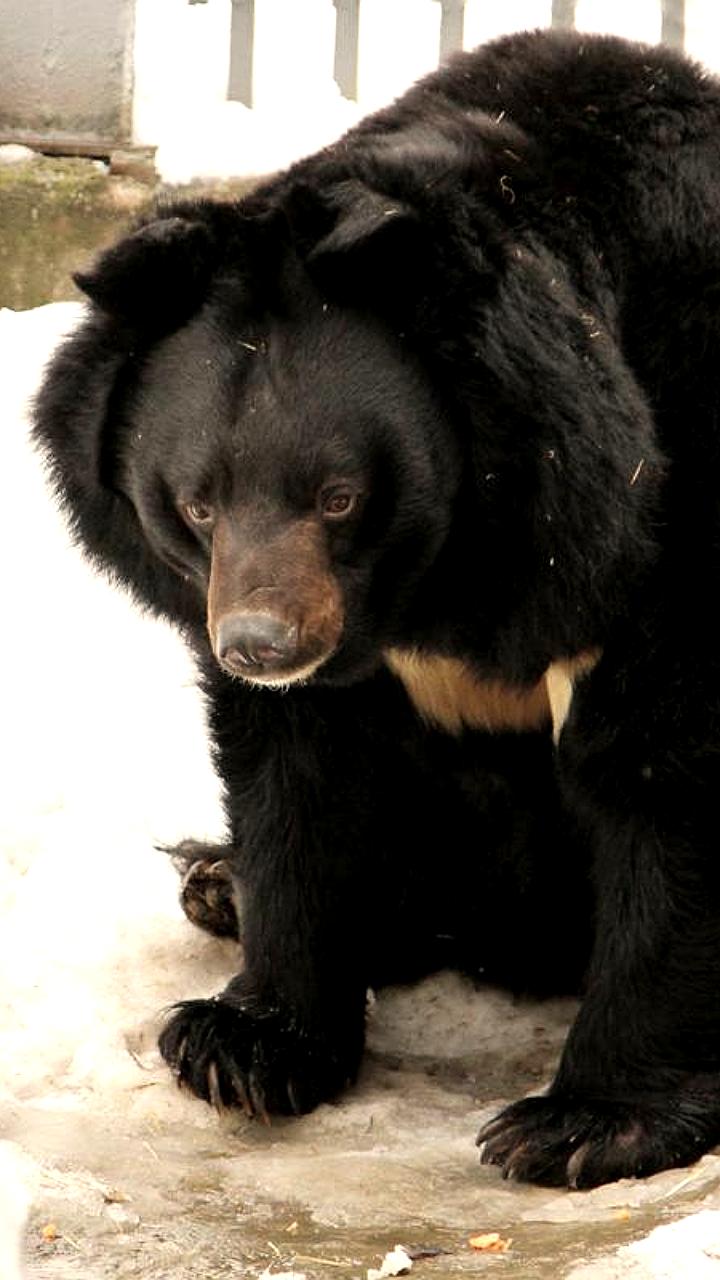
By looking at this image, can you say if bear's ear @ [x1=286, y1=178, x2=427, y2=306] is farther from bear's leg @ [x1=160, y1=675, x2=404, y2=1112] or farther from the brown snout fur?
bear's leg @ [x1=160, y1=675, x2=404, y2=1112]

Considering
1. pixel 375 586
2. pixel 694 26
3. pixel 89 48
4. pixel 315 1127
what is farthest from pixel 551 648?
pixel 694 26

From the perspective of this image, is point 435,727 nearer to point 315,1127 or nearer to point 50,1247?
point 315,1127

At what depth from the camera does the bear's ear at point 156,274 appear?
4.30 metres

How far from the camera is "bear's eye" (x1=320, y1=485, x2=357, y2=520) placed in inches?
166

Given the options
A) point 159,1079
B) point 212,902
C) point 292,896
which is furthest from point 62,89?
point 159,1079

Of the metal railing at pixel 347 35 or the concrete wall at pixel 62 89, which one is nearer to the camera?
the concrete wall at pixel 62 89

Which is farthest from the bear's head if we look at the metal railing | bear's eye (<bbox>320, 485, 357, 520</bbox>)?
the metal railing

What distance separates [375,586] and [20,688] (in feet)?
9.34

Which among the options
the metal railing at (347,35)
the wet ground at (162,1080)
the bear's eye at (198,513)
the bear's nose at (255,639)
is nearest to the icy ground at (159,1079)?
the wet ground at (162,1080)

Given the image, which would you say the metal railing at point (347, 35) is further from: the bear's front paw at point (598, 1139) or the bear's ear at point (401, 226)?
the bear's front paw at point (598, 1139)

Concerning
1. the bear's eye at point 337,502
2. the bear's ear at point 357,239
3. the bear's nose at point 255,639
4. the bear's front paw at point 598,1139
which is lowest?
the bear's front paw at point 598,1139

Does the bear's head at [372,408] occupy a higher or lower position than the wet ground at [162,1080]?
higher

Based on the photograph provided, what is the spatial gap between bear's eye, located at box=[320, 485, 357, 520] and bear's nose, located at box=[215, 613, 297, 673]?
0.71 ft

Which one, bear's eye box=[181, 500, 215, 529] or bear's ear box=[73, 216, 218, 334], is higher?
bear's ear box=[73, 216, 218, 334]
